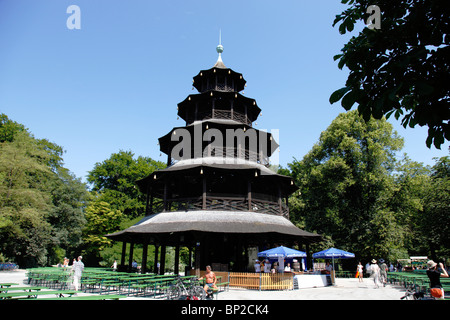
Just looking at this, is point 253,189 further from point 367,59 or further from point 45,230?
point 45,230

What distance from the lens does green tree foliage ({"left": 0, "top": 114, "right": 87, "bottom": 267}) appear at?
32.1 metres

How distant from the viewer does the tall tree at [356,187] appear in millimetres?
30266

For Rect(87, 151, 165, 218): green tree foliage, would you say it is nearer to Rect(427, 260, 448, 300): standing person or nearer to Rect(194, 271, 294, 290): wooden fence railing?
Rect(194, 271, 294, 290): wooden fence railing

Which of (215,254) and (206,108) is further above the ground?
(206,108)

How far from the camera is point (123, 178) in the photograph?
53.9 metres

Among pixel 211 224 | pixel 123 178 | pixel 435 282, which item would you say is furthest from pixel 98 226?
pixel 435 282

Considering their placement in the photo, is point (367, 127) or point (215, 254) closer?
point (215, 254)

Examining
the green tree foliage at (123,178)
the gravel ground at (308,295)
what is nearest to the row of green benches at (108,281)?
the gravel ground at (308,295)

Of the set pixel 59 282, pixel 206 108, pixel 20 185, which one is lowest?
pixel 59 282

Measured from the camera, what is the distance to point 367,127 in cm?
3397
